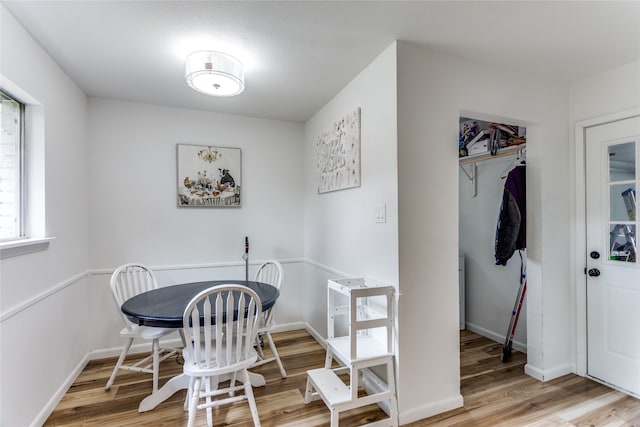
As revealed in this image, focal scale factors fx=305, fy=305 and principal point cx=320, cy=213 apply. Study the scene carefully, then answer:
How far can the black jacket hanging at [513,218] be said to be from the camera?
254 centimetres

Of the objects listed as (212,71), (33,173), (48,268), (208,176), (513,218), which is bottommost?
(48,268)

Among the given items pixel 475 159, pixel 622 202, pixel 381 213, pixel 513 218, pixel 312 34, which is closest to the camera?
pixel 312 34

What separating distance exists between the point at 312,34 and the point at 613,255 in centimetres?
267

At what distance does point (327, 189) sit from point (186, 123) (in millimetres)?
1588

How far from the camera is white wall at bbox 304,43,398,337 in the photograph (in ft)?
6.46

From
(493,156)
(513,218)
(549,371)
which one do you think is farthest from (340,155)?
(549,371)

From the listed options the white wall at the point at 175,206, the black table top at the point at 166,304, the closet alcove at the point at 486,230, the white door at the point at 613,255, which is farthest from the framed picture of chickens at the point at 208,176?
the white door at the point at 613,255

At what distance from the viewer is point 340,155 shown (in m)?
2.65

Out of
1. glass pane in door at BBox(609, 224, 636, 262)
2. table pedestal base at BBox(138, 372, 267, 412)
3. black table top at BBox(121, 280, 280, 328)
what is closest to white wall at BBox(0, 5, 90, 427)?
black table top at BBox(121, 280, 280, 328)

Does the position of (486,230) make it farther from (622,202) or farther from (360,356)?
(360,356)

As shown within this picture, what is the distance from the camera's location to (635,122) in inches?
84.7

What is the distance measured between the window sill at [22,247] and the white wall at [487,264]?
3.72m

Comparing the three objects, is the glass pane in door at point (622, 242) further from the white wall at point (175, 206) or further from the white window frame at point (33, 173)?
the white window frame at point (33, 173)

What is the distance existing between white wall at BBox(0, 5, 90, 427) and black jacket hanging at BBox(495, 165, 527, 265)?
3.29 m
